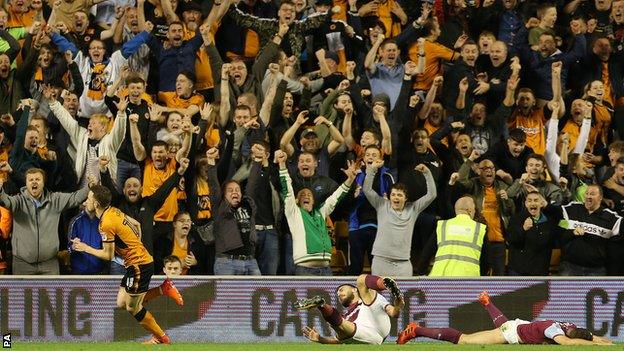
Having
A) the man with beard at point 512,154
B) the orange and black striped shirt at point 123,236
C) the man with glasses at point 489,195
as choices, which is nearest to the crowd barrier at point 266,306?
the orange and black striped shirt at point 123,236

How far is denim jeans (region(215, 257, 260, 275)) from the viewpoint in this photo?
57.3 feet

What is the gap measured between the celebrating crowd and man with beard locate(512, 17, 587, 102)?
26 mm

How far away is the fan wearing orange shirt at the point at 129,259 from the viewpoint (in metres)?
15.9

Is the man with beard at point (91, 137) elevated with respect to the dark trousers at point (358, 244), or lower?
elevated

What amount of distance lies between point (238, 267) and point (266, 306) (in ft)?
2.28

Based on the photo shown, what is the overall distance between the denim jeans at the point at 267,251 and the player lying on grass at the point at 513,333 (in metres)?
2.10

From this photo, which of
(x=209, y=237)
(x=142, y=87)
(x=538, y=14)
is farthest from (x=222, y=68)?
(x=538, y=14)

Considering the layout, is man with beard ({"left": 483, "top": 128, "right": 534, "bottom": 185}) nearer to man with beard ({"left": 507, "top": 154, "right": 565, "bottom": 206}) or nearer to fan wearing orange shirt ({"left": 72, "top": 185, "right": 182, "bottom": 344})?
man with beard ({"left": 507, "top": 154, "right": 565, "bottom": 206})

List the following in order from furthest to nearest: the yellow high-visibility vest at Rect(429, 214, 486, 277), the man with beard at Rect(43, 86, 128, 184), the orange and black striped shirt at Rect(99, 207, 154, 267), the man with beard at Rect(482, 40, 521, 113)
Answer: the man with beard at Rect(482, 40, 521, 113) → the man with beard at Rect(43, 86, 128, 184) → the yellow high-visibility vest at Rect(429, 214, 486, 277) → the orange and black striped shirt at Rect(99, 207, 154, 267)

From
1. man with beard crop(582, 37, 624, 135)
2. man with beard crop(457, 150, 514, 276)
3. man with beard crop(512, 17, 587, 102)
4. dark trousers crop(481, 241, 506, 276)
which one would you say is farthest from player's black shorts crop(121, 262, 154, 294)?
man with beard crop(582, 37, 624, 135)

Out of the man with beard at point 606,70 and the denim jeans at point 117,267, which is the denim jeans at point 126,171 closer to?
the denim jeans at point 117,267

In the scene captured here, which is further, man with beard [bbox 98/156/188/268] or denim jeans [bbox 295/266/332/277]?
man with beard [bbox 98/156/188/268]

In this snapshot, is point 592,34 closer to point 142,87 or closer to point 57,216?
point 142,87

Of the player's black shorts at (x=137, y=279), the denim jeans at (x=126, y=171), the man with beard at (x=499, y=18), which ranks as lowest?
the player's black shorts at (x=137, y=279)
